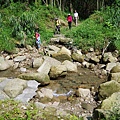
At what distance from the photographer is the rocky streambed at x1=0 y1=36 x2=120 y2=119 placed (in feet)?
36.4

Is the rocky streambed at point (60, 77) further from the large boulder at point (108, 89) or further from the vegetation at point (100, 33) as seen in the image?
the vegetation at point (100, 33)

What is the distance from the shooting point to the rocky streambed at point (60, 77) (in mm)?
11094

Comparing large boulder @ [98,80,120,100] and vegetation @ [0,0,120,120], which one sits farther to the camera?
vegetation @ [0,0,120,120]

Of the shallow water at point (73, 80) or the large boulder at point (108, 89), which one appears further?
the shallow water at point (73, 80)

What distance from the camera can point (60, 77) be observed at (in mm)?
14523

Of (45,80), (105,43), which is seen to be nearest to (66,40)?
(105,43)

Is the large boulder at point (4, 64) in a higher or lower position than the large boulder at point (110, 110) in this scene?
lower

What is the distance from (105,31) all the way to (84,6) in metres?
11.6

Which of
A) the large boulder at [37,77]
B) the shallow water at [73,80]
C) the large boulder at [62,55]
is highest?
the large boulder at [37,77]

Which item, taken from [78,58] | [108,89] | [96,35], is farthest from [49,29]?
[108,89]

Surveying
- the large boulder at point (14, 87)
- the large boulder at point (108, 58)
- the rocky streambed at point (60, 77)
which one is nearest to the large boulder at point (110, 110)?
the rocky streambed at point (60, 77)

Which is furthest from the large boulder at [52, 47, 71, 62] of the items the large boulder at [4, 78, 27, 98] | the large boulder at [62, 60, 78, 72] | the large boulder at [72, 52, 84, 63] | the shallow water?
the large boulder at [4, 78, 27, 98]

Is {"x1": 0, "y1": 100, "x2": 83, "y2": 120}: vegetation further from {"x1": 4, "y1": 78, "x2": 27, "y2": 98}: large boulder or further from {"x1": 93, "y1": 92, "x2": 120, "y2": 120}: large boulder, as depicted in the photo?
{"x1": 4, "y1": 78, "x2": 27, "y2": 98}: large boulder

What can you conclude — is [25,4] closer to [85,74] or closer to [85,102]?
[85,74]
